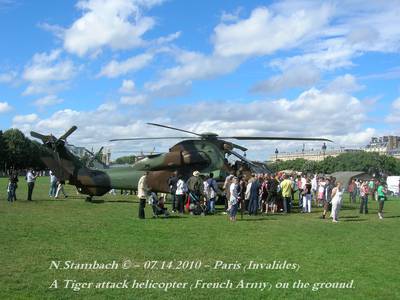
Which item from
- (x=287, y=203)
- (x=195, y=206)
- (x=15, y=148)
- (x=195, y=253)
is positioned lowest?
(x=195, y=253)

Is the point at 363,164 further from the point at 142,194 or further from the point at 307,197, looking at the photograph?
the point at 142,194

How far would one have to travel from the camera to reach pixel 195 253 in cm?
1120

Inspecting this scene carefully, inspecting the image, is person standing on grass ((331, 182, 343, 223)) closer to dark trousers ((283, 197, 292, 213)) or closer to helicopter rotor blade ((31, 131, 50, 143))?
dark trousers ((283, 197, 292, 213))

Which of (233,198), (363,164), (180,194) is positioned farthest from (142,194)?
(363,164)

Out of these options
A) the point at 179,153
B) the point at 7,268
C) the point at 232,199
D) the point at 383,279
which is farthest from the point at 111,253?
the point at 179,153

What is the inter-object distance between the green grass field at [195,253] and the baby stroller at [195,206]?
144 cm

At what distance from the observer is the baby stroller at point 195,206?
66.1 feet

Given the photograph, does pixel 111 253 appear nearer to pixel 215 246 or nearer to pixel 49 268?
pixel 49 268

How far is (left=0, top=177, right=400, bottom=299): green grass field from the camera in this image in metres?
8.16

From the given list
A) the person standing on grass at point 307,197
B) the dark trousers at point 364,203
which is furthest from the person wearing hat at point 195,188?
the dark trousers at point 364,203

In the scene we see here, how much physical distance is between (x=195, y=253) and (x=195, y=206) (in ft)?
29.5

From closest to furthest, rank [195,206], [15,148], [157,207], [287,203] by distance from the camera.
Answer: [157,207], [195,206], [287,203], [15,148]

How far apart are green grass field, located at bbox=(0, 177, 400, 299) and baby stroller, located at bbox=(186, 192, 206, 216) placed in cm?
144

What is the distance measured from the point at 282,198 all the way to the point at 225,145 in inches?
153
